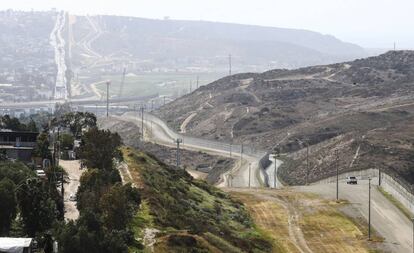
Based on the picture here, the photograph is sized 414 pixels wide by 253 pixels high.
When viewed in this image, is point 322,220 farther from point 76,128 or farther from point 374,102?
point 374,102

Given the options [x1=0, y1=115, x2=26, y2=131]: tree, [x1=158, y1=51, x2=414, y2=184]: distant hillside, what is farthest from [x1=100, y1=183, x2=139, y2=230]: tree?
[x1=158, y1=51, x2=414, y2=184]: distant hillside

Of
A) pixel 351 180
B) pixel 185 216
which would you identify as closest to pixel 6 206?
pixel 185 216

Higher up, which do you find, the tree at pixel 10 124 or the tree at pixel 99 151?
the tree at pixel 10 124

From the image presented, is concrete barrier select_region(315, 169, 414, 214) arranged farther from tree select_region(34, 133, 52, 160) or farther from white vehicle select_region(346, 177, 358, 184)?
tree select_region(34, 133, 52, 160)

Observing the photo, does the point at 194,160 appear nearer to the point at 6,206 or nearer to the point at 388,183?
the point at 388,183

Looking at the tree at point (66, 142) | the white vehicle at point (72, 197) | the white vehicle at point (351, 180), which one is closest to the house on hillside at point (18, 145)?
the tree at point (66, 142)

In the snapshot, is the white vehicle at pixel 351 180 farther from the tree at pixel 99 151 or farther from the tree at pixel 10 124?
the tree at pixel 99 151
